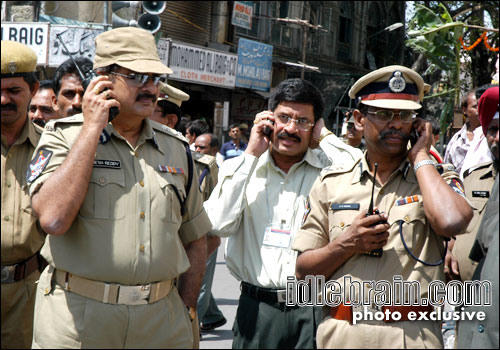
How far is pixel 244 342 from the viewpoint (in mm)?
4031

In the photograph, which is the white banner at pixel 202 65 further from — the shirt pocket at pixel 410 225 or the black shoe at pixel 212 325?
the shirt pocket at pixel 410 225

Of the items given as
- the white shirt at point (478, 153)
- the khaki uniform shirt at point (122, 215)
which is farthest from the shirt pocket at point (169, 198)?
the white shirt at point (478, 153)

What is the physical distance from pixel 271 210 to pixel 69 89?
2.14 metres

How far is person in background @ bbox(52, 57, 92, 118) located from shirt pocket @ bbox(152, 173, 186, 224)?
78.8 inches

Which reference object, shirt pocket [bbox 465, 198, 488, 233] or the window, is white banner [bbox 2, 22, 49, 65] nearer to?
shirt pocket [bbox 465, 198, 488, 233]

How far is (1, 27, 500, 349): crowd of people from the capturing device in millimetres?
3105

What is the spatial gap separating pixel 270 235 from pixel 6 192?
158cm

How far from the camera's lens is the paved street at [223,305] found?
665 cm

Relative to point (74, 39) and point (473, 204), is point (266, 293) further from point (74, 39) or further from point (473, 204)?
point (74, 39)

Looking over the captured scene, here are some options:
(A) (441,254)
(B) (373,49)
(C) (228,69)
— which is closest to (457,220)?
(A) (441,254)

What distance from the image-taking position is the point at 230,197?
407 centimetres

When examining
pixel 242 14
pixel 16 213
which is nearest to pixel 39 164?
pixel 16 213

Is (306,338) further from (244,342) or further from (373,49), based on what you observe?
(373,49)

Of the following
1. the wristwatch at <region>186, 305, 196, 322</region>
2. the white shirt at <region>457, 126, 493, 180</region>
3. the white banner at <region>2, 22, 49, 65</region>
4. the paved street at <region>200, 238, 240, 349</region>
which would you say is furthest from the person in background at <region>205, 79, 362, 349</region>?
the white banner at <region>2, 22, 49, 65</region>
